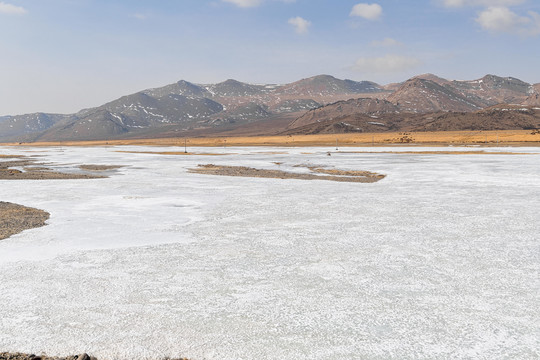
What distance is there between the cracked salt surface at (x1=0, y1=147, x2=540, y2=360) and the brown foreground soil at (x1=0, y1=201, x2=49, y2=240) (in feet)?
1.51

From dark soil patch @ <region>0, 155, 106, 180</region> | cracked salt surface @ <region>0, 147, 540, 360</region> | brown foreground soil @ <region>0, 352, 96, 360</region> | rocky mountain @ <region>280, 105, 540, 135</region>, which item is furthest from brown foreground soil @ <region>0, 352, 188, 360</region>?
rocky mountain @ <region>280, 105, 540, 135</region>

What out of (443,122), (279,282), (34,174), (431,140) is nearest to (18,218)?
(279,282)

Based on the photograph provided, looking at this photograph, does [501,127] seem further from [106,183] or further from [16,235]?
[16,235]

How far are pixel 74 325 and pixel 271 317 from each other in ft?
8.29

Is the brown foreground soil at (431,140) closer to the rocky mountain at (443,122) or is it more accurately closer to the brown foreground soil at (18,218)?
the rocky mountain at (443,122)

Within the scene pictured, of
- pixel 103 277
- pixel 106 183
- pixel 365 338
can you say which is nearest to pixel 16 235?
pixel 103 277

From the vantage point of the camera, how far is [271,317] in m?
5.79

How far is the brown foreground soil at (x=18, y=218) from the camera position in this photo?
11.2 m

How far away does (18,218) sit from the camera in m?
12.7

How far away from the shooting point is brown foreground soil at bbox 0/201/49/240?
1123 cm

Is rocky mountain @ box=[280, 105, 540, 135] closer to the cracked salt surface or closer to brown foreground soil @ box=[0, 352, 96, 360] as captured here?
the cracked salt surface

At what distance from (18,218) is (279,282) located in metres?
9.27

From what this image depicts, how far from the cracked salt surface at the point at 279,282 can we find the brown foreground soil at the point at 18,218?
0.46m

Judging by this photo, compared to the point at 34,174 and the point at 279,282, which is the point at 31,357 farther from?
the point at 34,174
